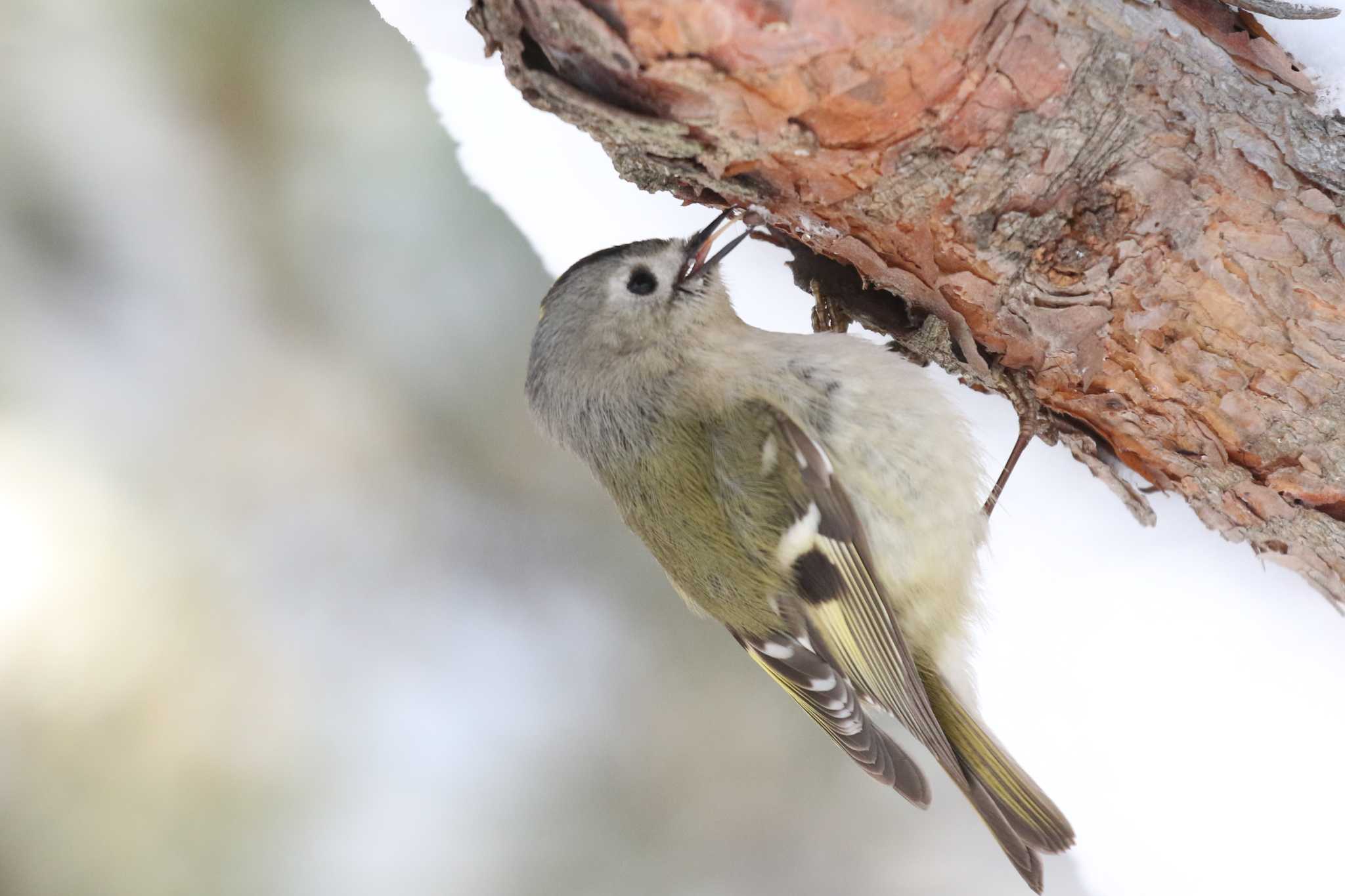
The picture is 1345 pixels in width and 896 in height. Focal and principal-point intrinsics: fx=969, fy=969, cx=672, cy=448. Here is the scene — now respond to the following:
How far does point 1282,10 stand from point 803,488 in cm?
57

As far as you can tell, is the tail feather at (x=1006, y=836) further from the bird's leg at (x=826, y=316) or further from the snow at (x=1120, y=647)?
the bird's leg at (x=826, y=316)

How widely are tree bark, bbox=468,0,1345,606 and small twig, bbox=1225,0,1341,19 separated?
0.02m

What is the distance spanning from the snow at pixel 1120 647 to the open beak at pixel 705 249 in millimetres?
90

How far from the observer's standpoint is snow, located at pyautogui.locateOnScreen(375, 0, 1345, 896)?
3.14 feet

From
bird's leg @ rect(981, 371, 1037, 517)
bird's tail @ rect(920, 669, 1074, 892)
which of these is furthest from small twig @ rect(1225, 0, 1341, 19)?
bird's tail @ rect(920, 669, 1074, 892)

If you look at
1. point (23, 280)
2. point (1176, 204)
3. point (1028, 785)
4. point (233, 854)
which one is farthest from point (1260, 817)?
point (23, 280)

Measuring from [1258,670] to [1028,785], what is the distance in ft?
0.85

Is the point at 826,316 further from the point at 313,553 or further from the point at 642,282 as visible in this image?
the point at 313,553

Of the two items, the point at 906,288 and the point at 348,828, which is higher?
the point at 906,288

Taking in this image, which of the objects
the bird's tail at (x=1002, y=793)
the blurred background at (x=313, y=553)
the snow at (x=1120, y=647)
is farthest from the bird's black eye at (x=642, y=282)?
the blurred background at (x=313, y=553)

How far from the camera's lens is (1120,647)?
40.3 inches

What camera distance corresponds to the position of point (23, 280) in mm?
1650

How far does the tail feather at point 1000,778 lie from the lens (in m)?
1.03

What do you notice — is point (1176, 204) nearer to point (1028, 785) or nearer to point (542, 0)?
point (542, 0)
